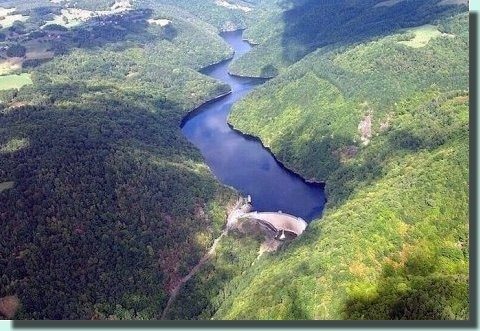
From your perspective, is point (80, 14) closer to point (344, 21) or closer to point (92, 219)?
point (344, 21)

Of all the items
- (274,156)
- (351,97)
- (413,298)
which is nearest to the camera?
(413,298)

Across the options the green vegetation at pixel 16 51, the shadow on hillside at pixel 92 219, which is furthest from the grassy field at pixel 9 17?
the shadow on hillside at pixel 92 219

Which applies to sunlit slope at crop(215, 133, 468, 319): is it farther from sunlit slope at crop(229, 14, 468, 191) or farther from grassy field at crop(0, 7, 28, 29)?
grassy field at crop(0, 7, 28, 29)

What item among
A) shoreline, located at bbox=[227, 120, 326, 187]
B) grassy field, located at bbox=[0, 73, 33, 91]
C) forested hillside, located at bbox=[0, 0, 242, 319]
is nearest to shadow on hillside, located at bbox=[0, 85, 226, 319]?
forested hillside, located at bbox=[0, 0, 242, 319]

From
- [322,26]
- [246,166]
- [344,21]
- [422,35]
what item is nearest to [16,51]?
[246,166]

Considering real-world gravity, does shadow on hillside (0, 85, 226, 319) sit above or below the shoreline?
above

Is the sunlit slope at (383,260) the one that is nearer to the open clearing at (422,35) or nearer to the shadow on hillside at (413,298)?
the shadow on hillside at (413,298)
